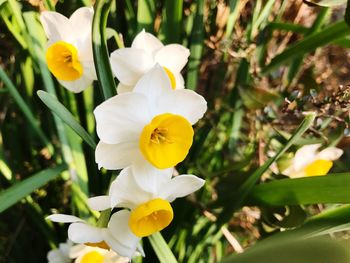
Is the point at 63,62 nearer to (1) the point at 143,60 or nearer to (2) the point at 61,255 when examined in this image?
(1) the point at 143,60

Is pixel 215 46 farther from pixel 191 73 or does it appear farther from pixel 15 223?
pixel 15 223

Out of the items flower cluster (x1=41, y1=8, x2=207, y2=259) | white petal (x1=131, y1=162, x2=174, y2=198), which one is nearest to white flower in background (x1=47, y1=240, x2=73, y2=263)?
flower cluster (x1=41, y1=8, x2=207, y2=259)

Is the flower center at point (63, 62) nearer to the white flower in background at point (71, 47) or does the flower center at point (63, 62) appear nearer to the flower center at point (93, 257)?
the white flower in background at point (71, 47)

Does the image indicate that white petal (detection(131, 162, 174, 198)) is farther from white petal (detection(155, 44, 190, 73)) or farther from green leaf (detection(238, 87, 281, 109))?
green leaf (detection(238, 87, 281, 109))

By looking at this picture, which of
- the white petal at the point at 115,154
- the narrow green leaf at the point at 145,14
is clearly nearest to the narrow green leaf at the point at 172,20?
the narrow green leaf at the point at 145,14

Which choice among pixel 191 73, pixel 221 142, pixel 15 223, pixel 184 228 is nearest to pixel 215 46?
pixel 191 73

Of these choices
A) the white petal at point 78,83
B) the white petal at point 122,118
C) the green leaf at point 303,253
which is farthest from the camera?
the white petal at point 78,83

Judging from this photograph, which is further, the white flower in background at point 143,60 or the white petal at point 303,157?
the white petal at point 303,157
